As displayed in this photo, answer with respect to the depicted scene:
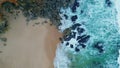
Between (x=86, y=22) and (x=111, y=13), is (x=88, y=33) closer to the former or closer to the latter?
(x=86, y=22)

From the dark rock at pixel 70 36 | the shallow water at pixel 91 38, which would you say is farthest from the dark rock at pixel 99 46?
the dark rock at pixel 70 36

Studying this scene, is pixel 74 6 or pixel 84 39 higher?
pixel 74 6

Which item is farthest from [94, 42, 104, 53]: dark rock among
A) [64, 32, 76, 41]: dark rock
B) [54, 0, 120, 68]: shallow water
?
[64, 32, 76, 41]: dark rock

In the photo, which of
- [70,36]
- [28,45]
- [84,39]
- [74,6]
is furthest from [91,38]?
[28,45]

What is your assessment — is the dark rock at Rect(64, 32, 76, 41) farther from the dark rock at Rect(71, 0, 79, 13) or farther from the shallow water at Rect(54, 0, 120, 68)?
the dark rock at Rect(71, 0, 79, 13)

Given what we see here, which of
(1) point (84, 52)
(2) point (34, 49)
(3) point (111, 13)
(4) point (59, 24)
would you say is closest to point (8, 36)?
(2) point (34, 49)

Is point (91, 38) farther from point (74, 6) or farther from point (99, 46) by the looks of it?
point (74, 6)
